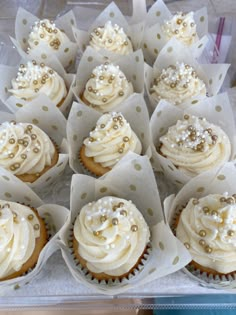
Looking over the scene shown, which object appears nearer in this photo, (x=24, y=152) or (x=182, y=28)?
(x=24, y=152)

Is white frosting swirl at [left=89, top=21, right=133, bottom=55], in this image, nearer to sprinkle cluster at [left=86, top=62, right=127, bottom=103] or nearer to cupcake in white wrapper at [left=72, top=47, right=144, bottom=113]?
cupcake in white wrapper at [left=72, top=47, right=144, bottom=113]

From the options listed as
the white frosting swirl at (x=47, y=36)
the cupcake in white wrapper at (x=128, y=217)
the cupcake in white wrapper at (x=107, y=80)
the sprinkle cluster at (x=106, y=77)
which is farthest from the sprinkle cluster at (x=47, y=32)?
the cupcake in white wrapper at (x=128, y=217)

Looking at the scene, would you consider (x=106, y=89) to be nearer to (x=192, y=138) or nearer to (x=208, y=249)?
Result: (x=192, y=138)

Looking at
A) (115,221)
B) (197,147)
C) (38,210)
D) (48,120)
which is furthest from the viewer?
(48,120)

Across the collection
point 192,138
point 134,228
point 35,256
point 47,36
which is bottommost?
point 35,256

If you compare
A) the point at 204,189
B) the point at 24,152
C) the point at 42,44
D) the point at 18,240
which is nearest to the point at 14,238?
the point at 18,240

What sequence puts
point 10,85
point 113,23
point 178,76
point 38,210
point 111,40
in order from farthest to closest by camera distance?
point 113,23 < point 111,40 < point 10,85 < point 178,76 < point 38,210

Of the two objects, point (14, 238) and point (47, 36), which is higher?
point (47, 36)

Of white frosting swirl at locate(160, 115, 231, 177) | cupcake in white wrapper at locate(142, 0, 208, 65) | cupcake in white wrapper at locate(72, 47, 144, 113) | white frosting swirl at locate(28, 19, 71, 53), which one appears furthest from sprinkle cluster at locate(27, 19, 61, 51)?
white frosting swirl at locate(160, 115, 231, 177)
